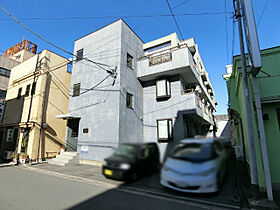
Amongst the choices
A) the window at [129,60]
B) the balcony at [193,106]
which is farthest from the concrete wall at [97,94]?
the balcony at [193,106]

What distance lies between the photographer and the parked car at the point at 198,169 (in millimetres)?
457

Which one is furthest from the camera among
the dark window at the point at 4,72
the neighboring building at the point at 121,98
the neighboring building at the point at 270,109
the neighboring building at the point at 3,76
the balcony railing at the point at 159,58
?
the dark window at the point at 4,72

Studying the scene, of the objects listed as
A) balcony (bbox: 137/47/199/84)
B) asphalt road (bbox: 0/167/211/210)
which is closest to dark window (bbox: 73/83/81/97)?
balcony (bbox: 137/47/199/84)

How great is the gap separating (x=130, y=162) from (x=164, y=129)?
63 cm

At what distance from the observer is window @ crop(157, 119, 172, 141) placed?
1027mm

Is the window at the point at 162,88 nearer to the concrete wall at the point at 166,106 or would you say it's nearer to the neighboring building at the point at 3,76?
the concrete wall at the point at 166,106

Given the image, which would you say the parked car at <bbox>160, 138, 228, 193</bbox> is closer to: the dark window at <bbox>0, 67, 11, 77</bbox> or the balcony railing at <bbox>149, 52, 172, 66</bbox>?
the balcony railing at <bbox>149, 52, 172, 66</bbox>

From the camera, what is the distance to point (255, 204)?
4.09 metres

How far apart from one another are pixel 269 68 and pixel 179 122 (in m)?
6.49

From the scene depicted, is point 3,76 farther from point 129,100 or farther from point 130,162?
point 130,162

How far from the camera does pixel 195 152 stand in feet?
1.70

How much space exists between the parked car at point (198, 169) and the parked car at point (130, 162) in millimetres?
122

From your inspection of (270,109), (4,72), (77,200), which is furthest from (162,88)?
(4,72)

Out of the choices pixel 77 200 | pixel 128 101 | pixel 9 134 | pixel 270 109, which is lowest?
pixel 77 200
